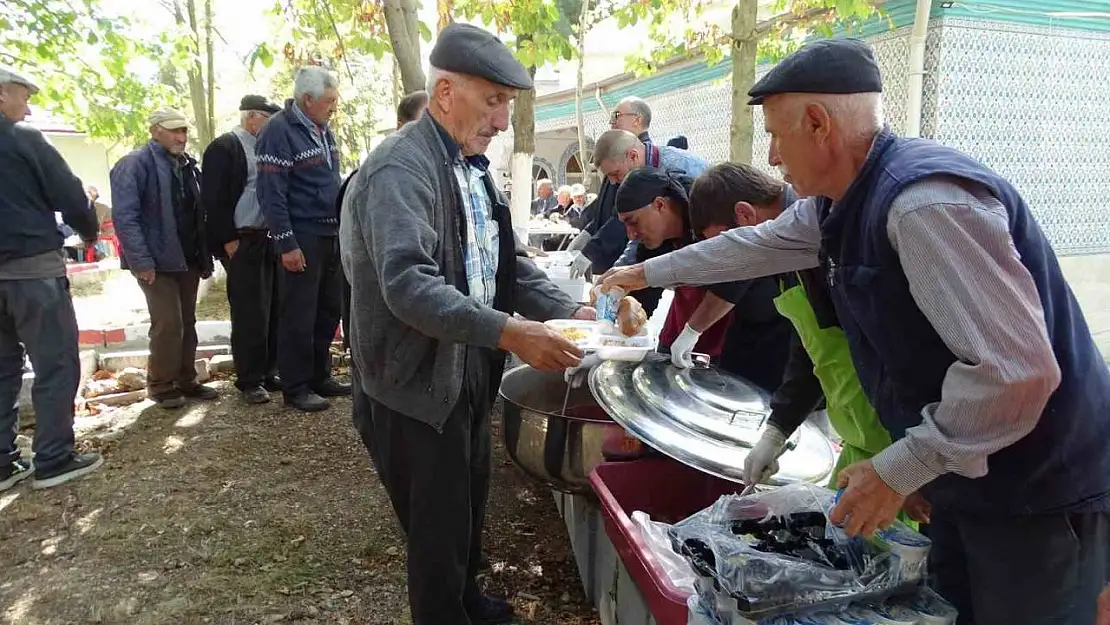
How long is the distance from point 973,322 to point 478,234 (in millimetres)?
1578

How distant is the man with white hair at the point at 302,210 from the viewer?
489cm

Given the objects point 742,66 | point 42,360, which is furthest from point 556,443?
point 742,66

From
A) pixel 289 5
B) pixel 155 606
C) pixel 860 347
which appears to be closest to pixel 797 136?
pixel 860 347

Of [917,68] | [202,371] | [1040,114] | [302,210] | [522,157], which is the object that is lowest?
[202,371]

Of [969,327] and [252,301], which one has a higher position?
[969,327]

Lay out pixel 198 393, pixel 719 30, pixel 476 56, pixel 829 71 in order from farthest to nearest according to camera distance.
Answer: pixel 719 30
pixel 198 393
pixel 476 56
pixel 829 71

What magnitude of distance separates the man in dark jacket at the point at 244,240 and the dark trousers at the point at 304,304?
1.19ft

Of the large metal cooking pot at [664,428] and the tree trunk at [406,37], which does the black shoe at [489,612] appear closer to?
the large metal cooking pot at [664,428]

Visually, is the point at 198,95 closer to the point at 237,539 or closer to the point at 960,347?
the point at 237,539

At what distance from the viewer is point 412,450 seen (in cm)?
227

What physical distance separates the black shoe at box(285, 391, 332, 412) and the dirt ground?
12.7 inches

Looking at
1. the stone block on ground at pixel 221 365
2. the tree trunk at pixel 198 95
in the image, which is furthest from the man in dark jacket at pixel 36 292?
the tree trunk at pixel 198 95

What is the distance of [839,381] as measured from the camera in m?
1.85

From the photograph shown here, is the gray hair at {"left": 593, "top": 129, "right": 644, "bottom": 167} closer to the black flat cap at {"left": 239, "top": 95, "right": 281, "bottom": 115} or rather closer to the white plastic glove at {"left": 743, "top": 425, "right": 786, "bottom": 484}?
the black flat cap at {"left": 239, "top": 95, "right": 281, "bottom": 115}
